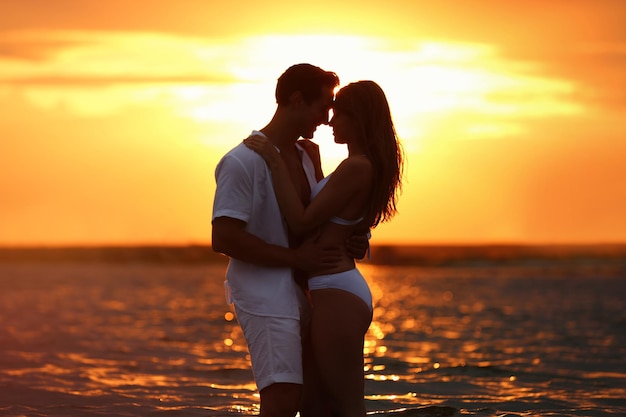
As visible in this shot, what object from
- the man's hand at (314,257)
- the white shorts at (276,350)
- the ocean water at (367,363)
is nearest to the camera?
the white shorts at (276,350)

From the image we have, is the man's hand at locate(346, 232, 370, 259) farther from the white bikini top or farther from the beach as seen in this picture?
the beach

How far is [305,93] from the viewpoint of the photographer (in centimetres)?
584

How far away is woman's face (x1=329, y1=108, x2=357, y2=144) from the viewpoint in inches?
233

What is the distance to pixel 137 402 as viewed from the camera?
9.94 meters

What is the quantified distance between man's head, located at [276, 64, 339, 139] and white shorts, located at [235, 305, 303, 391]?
117 centimetres

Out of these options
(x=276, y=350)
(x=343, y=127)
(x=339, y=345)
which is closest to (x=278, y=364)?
(x=276, y=350)

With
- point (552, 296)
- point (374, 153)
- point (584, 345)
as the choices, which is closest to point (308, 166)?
point (374, 153)

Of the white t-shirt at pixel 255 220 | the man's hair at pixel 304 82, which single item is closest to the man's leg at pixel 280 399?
the white t-shirt at pixel 255 220

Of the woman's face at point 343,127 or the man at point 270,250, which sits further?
the woman's face at point 343,127

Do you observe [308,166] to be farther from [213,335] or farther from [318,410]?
[213,335]

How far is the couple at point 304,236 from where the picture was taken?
18.7 feet

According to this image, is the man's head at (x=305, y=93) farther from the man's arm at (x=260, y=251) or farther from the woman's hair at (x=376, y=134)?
the man's arm at (x=260, y=251)

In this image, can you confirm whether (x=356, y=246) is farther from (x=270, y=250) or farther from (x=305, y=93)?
(x=305, y=93)

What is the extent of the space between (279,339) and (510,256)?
123 meters
